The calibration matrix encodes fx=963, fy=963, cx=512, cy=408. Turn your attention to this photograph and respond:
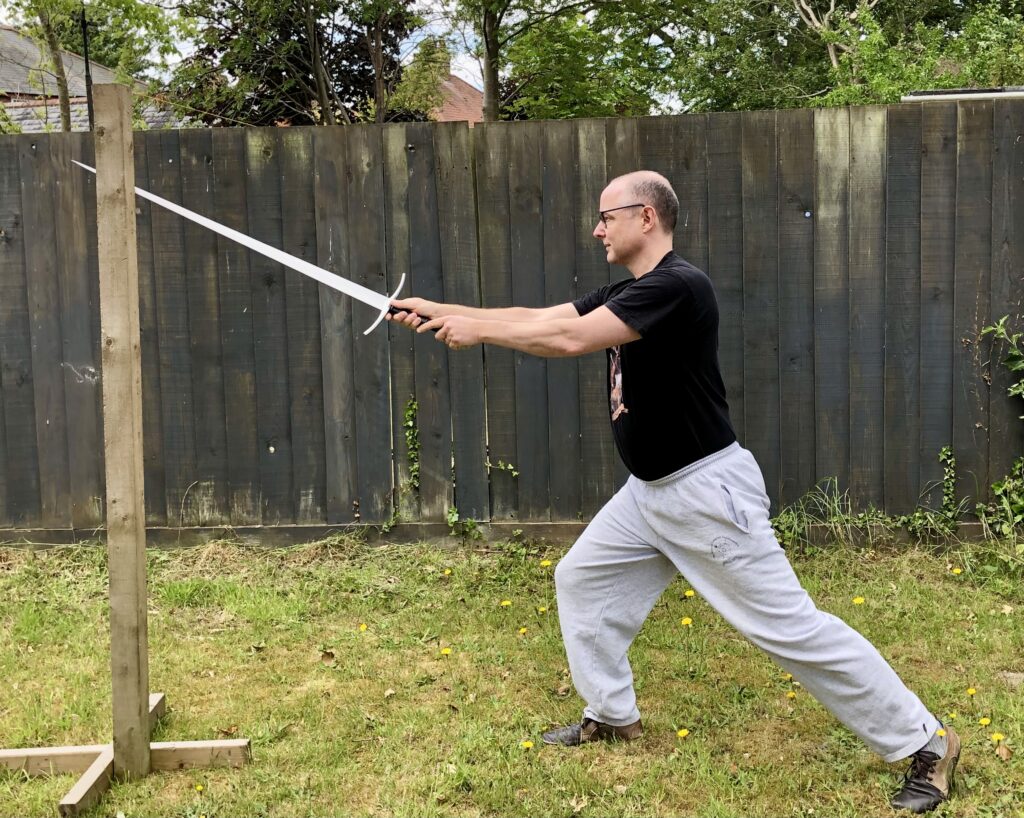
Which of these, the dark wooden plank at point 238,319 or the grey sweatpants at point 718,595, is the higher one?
the dark wooden plank at point 238,319

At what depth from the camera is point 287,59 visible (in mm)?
18875

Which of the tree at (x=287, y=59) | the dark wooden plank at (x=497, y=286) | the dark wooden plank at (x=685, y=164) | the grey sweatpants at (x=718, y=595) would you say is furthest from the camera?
the tree at (x=287, y=59)

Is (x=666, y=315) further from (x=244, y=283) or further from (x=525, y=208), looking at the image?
(x=244, y=283)

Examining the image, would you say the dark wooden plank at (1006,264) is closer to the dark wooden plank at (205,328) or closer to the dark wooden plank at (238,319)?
the dark wooden plank at (238,319)

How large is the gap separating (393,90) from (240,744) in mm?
18991

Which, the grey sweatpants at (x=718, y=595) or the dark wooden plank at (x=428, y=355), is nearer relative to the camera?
the grey sweatpants at (x=718, y=595)

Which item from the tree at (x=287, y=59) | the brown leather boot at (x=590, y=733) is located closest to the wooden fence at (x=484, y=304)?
the brown leather boot at (x=590, y=733)

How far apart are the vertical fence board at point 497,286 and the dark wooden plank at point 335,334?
0.73 m

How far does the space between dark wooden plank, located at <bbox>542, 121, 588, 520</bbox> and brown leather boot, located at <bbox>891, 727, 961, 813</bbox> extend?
255 cm

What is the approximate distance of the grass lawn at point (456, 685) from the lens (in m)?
2.95

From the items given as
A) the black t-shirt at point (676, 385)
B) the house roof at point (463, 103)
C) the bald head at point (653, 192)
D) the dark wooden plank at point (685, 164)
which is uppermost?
the house roof at point (463, 103)

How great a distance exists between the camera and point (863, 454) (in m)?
5.04

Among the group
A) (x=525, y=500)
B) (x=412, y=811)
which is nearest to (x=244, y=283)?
(x=525, y=500)

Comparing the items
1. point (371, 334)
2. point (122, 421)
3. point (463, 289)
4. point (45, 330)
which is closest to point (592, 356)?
point (463, 289)
